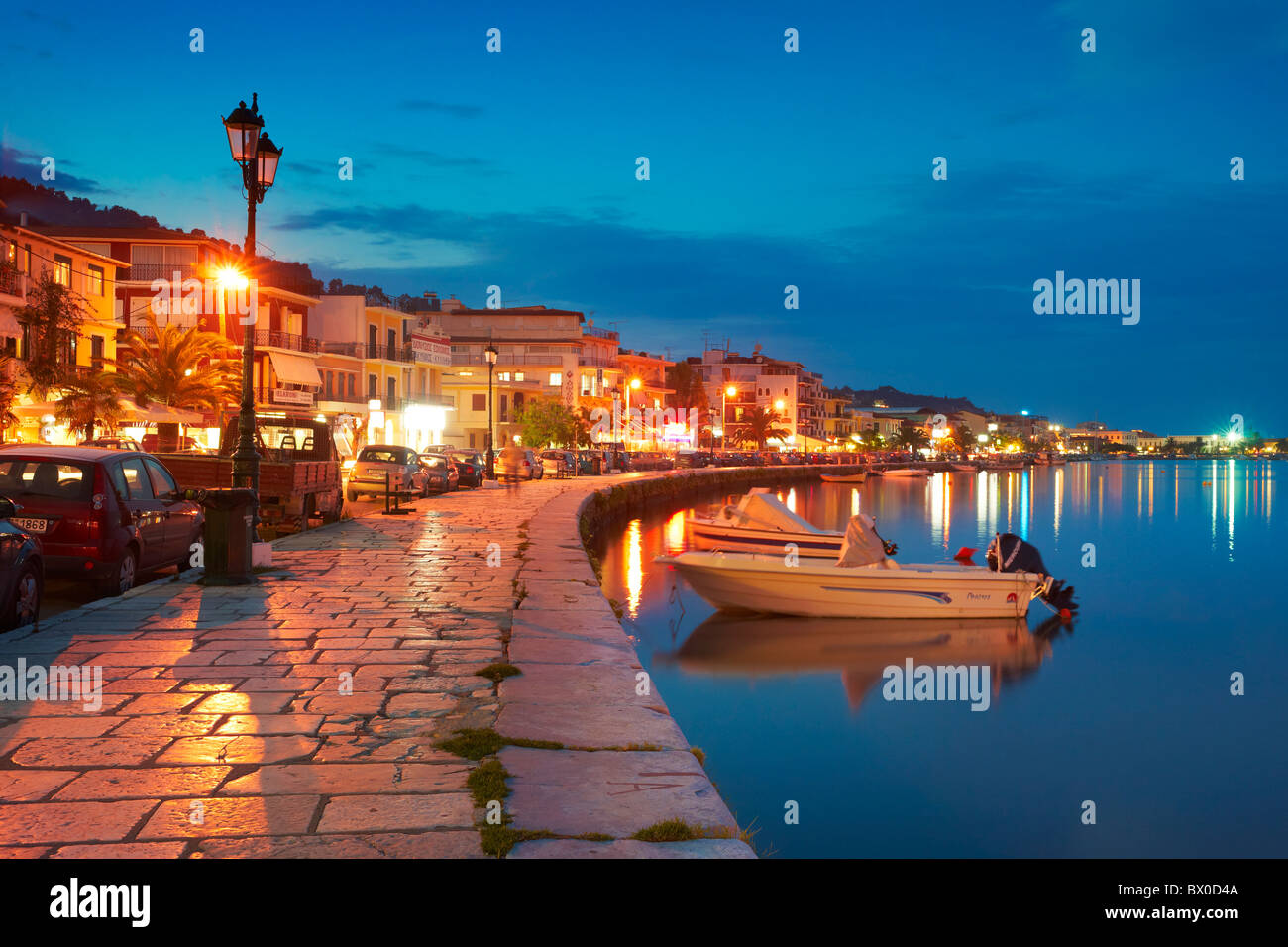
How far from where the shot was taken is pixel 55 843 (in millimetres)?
4648

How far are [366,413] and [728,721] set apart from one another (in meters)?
53.3

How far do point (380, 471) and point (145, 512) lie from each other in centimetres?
2006

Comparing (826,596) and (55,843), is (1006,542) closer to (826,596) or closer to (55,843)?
(826,596)

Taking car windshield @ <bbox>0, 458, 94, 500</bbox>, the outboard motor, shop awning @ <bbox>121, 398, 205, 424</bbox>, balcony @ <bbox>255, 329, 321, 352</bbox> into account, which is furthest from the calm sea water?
balcony @ <bbox>255, 329, 321, 352</bbox>

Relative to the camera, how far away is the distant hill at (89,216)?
65688 mm

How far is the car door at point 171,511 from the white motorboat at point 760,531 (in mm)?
15454

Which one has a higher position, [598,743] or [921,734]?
[598,743]

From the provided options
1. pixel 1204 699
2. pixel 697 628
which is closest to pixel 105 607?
pixel 697 628

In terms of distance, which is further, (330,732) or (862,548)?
(862,548)

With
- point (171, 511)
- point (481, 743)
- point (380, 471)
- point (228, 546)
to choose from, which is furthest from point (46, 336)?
point (481, 743)

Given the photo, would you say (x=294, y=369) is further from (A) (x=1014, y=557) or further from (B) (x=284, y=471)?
(A) (x=1014, y=557)

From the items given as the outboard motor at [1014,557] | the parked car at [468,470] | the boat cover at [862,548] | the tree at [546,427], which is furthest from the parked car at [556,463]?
the boat cover at [862,548]

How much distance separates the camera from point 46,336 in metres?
34.8
